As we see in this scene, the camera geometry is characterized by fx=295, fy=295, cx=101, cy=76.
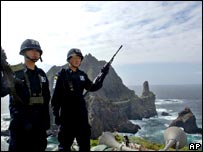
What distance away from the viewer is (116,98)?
10194 cm

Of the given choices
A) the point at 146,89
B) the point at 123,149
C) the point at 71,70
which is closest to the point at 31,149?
the point at 71,70

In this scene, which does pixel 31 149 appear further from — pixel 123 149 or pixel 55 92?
pixel 123 149

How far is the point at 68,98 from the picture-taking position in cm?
612

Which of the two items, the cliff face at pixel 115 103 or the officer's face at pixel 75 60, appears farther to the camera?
the cliff face at pixel 115 103

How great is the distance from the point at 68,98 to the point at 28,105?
1524mm

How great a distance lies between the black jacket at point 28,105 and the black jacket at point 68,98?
1.11 metres

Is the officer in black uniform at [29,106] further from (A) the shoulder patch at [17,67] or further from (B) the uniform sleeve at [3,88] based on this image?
(B) the uniform sleeve at [3,88]

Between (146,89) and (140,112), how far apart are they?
11.8 meters

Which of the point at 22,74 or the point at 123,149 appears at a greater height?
the point at 22,74

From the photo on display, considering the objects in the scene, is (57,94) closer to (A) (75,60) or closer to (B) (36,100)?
(A) (75,60)

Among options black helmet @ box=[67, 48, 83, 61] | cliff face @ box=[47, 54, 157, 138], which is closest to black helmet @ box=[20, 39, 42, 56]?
black helmet @ box=[67, 48, 83, 61]

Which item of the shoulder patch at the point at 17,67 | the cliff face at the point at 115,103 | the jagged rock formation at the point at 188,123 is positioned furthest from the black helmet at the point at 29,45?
the jagged rock formation at the point at 188,123

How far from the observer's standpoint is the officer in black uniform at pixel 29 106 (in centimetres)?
464

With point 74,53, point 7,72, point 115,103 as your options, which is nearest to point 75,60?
point 74,53
